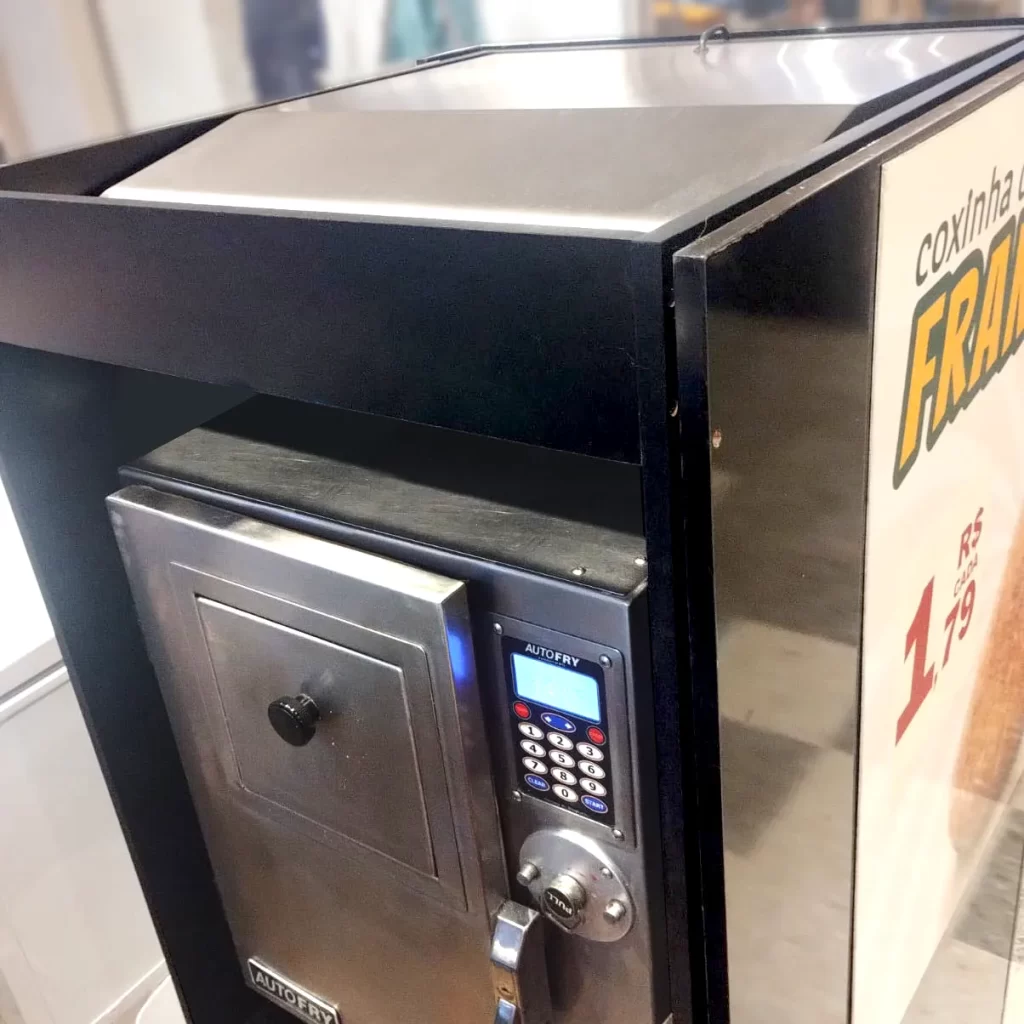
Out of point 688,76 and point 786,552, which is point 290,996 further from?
point 688,76

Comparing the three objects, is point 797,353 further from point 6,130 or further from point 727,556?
point 6,130

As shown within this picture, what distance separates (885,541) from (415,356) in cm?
31

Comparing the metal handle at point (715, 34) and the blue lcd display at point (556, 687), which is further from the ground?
the metal handle at point (715, 34)

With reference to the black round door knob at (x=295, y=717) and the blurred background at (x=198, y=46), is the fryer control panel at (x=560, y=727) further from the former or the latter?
the blurred background at (x=198, y=46)

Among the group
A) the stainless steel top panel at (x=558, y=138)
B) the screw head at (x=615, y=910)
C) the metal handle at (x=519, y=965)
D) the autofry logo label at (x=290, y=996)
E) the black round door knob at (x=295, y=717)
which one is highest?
the stainless steel top panel at (x=558, y=138)

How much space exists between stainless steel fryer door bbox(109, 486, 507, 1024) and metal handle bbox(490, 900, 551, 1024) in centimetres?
2

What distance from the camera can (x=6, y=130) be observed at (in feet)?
3.77

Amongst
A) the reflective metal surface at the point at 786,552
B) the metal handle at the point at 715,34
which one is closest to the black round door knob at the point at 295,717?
the reflective metal surface at the point at 786,552

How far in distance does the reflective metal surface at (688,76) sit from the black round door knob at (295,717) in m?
0.41

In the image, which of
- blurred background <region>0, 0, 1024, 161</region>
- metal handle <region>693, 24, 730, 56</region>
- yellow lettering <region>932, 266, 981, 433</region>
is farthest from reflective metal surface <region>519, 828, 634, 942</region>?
blurred background <region>0, 0, 1024, 161</region>

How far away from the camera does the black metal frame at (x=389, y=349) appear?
0.43 meters

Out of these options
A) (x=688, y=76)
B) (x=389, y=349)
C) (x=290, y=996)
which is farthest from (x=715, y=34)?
(x=290, y=996)

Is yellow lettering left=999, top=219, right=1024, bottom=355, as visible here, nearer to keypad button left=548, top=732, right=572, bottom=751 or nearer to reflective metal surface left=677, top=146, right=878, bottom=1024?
reflective metal surface left=677, top=146, right=878, bottom=1024

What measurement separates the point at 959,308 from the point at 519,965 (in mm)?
497
